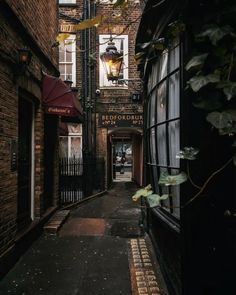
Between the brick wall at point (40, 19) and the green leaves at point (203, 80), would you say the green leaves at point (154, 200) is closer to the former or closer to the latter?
the green leaves at point (203, 80)

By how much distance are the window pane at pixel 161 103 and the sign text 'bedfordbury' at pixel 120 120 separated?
30.8 feet

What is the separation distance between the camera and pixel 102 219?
8852 millimetres

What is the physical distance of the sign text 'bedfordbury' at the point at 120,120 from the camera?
46.9 feet

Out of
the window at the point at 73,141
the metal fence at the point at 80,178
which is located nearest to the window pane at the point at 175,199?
the metal fence at the point at 80,178

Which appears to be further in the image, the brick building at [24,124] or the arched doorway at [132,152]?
the arched doorway at [132,152]

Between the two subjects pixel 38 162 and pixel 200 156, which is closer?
pixel 200 156

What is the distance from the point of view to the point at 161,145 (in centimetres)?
469

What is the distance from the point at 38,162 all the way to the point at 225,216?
5.06 metres

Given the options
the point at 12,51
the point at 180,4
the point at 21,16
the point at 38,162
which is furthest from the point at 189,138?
the point at 38,162

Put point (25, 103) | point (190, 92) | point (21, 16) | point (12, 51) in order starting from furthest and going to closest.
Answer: point (25, 103) → point (21, 16) → point (12, 51) → point (190, 92)

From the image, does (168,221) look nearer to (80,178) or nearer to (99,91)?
(80,178)

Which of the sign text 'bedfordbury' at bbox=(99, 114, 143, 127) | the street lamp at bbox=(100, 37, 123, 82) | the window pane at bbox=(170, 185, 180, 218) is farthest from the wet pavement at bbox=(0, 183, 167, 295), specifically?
the sign text 'bedfordbury' at bbox=(99, 114, 143, 127)

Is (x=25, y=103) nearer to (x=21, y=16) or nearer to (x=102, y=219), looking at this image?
(x=21, y=16)

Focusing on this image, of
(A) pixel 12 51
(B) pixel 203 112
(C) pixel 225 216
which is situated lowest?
(C) pixel 225 216
